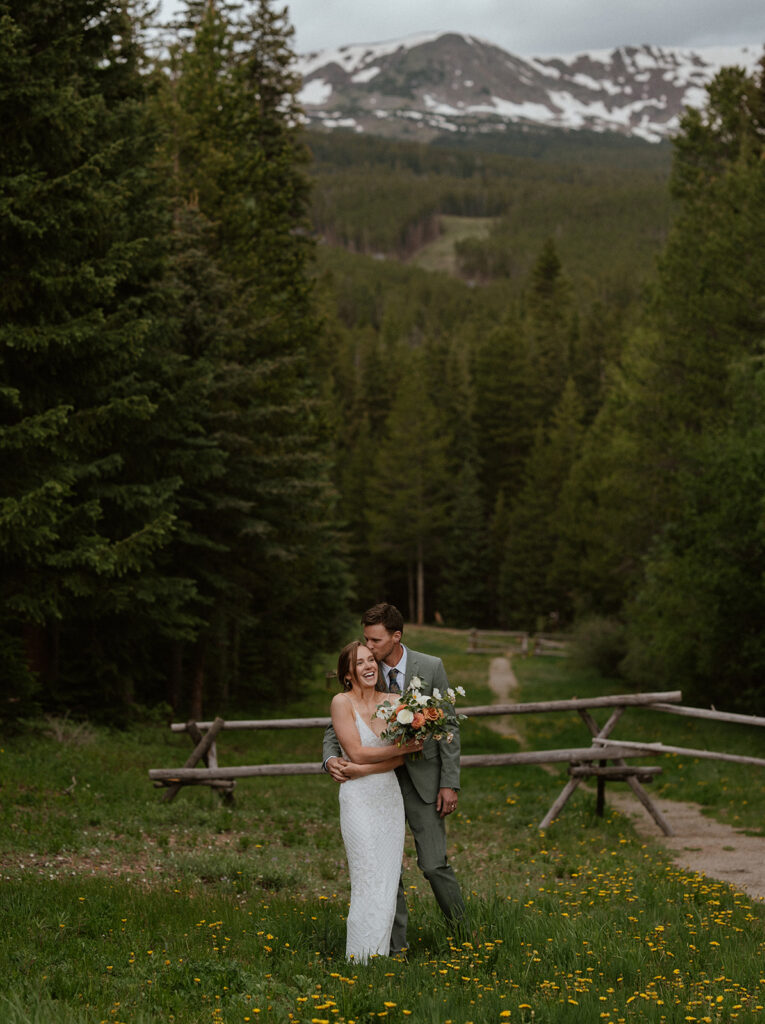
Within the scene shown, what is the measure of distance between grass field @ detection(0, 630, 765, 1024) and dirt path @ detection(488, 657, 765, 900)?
1.27 feet

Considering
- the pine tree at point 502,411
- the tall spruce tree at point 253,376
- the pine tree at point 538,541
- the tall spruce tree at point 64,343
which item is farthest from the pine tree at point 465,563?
the tall spruce tree at point 64,343

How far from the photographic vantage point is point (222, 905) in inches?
298

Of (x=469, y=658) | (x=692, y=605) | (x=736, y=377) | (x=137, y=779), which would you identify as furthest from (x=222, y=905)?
(x=469, y=658)

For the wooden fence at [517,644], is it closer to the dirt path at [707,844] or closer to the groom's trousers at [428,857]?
the dirt path at [707,844]

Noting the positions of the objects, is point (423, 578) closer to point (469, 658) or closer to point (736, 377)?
point (469, 658)

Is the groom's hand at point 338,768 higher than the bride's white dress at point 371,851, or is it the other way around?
the groom's hand at point 338,768

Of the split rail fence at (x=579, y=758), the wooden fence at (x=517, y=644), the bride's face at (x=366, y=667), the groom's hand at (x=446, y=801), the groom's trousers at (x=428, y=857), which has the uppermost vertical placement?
the bride's face at (x=366, y=667)

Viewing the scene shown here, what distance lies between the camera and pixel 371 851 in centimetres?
628

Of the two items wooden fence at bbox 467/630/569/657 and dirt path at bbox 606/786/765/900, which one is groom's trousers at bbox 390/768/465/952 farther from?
wooden fence at bbox 467/630/569/657

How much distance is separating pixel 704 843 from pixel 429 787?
6.73 metres

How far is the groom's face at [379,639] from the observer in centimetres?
641

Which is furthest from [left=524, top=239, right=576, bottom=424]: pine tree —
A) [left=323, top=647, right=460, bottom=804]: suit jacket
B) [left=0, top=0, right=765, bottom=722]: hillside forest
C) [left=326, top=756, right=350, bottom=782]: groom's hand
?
[left=326, top=756, right=350, bottom=782]: groom's hand

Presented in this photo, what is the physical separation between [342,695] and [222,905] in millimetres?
2306

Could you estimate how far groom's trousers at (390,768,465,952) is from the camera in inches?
257
